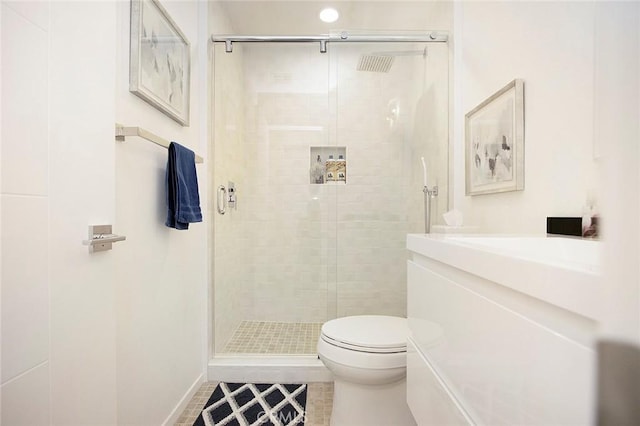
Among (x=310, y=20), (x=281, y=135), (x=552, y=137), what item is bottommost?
(x=552, y=137)

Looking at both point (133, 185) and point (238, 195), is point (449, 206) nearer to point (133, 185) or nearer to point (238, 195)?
point (238, 195)

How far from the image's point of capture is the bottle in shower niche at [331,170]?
2480 mm

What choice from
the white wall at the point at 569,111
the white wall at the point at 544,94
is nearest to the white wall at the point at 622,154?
the white wall at the point at 569,111

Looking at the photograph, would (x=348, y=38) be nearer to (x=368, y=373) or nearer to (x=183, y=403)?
(x=368, y=373)

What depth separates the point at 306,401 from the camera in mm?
1620

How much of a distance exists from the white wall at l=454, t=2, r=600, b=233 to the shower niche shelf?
1061 mm

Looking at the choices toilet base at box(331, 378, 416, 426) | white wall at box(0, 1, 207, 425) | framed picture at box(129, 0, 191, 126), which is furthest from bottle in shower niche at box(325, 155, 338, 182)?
toilet base at box(331, 378, 416, 426)

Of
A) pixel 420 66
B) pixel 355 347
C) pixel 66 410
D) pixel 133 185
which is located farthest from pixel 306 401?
pixel 420 66

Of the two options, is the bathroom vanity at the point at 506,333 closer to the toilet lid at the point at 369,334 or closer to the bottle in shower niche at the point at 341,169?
the toilet lid at the point at 369,334

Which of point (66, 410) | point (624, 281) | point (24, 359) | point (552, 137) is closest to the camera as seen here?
point (624, 281)

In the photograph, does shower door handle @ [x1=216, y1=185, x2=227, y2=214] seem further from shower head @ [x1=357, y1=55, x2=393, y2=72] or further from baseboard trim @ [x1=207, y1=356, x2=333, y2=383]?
shower head @ [x1=357, y1=55, x2=393, y2=72]

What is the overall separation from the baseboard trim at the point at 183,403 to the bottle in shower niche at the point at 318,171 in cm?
151

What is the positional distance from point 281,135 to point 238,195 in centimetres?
59

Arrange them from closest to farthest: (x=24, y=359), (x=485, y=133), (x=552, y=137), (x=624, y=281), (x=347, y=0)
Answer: (x=624, y=281) < (x=24, y=359) < (x=552, y=137) < (x=485, y=133) < (x=347, y=0)
